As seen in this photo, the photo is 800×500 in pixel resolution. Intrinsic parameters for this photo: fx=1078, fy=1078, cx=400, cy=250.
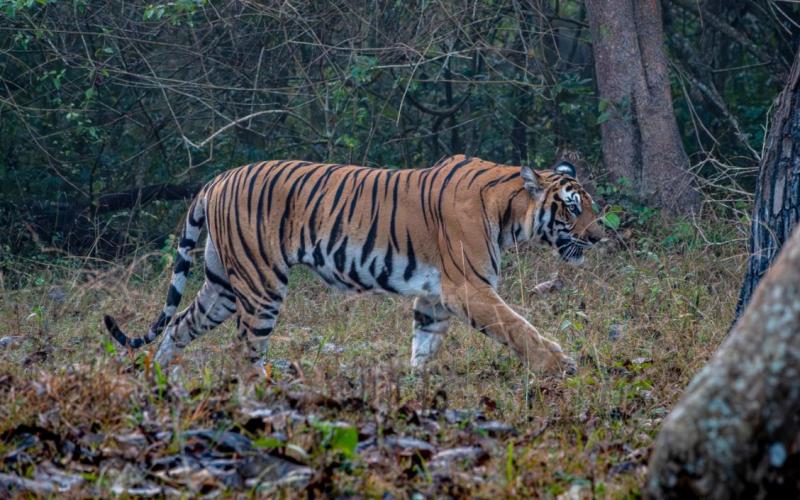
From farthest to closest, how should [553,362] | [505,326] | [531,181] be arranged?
1. [531,181]
2. [505,326]
3. [553,362]

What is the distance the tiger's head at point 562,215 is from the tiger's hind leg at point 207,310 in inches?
80.2

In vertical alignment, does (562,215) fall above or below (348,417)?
below

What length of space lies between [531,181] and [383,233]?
3.12 ft

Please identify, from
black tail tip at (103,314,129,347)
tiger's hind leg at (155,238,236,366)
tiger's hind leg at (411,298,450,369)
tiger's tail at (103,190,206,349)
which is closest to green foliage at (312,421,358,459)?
black tail tip at (103,314,129,347)

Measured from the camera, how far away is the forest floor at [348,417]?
320 centimetres

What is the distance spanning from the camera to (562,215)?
6598 mm

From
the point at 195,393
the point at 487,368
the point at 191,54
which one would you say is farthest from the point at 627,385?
the point at 191,54

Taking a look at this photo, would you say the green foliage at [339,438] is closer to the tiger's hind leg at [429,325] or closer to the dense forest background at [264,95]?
the tiger's hind leg at [429,325]

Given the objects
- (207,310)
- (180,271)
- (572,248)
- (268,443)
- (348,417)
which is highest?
(268,443)

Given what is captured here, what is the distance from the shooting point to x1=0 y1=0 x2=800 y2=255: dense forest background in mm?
9492

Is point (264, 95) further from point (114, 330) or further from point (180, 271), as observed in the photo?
point (114, 330)

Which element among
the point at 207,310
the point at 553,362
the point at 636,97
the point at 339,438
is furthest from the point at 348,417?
the point at 636,97

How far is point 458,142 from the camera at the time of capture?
11.7m

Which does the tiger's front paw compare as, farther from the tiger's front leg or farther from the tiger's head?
the tiger's head
